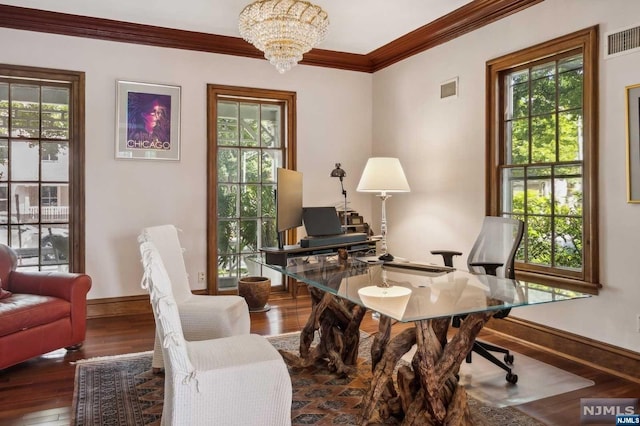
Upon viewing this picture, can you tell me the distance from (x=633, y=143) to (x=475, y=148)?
1.34 m

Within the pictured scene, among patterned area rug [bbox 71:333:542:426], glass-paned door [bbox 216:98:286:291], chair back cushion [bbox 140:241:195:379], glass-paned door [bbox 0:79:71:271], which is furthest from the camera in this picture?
glass-paned door [bbox 216:98:286:291]

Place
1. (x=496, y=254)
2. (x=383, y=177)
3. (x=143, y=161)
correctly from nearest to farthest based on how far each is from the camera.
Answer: (x=496, y=254) < (x=383, y=177) < (x=143, y=161)

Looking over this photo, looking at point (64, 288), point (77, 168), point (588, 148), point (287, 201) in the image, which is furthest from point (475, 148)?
point (77, 168)

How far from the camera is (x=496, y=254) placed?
3.33 m

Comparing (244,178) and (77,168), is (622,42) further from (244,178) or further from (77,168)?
(77,168)

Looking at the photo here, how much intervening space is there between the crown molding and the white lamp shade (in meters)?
1.44

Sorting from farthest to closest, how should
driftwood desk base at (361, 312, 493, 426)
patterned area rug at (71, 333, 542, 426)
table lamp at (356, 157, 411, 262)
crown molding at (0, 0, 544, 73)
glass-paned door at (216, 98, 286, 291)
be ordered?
1. glass-paned door at (216, 98, 286, 291)
2. crown molding at (0, 0, 544, 73)
3. table lamp at (356, 157, 411, 262)
4. patterned area rug at (71, 333, 542, 426)
5. driftwood desk base at (361, 312, 493, 426)

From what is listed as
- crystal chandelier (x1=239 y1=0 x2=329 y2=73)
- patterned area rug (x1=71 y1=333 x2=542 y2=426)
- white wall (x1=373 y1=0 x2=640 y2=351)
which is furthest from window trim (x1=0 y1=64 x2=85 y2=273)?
white wall (x1=373 y1=0 x2=640 y2=351)

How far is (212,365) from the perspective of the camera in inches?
76.6

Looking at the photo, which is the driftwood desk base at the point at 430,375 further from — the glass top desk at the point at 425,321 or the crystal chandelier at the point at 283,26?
the crystal chandelier at the point at 283,26

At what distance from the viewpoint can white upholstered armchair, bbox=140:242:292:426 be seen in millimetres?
1854

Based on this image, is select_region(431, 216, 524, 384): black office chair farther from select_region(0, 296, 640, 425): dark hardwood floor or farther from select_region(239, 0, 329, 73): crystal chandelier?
select_region(239, 0, 329, 73): crystal chandelier

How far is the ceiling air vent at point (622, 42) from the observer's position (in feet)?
9.64

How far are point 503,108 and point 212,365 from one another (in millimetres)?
3195
